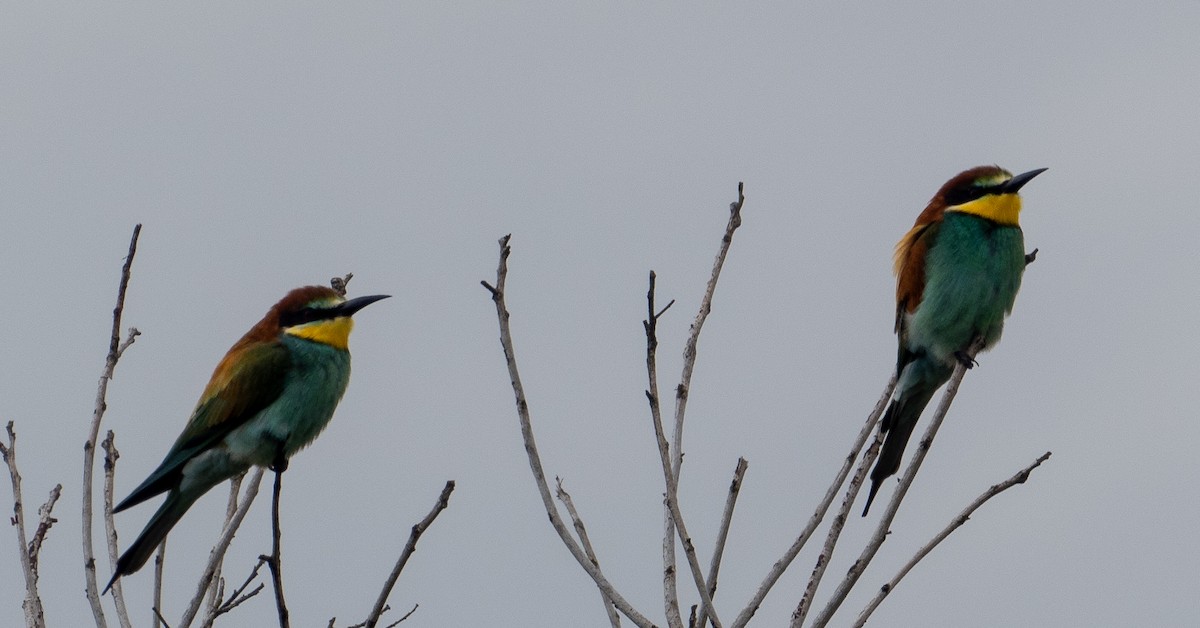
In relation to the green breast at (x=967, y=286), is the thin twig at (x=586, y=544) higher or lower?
lower

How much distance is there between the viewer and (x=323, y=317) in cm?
468

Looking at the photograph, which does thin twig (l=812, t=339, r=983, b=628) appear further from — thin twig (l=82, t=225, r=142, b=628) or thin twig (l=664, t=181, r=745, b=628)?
thin twig (l=82, t=225, r=142, b=628)

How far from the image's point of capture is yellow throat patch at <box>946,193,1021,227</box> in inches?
192

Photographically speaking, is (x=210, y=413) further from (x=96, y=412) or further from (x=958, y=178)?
(x=958, y=178)

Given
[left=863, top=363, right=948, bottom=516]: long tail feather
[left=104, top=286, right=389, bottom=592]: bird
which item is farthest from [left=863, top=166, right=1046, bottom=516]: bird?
[left=104, top=286, right=389, bottom=592]: bird

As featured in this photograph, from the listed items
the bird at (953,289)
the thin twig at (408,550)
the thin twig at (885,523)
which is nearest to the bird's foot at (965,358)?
the bird at (953,289)

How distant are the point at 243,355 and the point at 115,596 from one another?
5.03 feet

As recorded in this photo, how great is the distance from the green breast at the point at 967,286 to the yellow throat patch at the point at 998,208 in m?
0.03

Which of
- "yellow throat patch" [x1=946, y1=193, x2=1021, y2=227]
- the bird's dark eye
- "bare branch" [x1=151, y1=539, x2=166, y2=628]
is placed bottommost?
"bare branch" [x1=151, y1=539, x2=166, y2=628]

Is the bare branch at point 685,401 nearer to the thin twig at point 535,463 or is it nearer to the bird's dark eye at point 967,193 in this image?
the thin twig at point 535,463

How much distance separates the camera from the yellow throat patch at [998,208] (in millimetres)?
4867

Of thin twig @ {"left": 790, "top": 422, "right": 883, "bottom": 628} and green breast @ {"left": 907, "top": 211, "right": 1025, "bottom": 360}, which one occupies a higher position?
green breast @ {"left": 907, "top": 211, "right": 1025, "bottom": 360}

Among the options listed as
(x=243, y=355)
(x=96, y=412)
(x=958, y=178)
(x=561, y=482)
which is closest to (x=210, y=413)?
(x=243, y=355)

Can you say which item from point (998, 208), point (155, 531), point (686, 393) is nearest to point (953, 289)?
point (998, 208)
